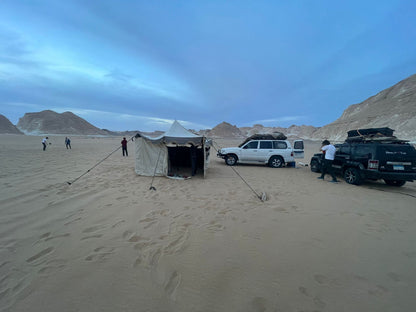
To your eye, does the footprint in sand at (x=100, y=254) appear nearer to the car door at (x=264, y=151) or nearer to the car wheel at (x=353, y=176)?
the car wheel at (x=353, y=176)

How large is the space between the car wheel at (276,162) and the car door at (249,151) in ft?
3.53

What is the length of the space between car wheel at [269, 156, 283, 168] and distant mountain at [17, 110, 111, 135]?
13816cm

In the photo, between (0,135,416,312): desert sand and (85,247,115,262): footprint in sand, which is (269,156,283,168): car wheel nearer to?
(0,135,416,312): desert sand

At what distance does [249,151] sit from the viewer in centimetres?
1098

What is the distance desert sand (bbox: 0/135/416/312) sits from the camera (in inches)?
75.9

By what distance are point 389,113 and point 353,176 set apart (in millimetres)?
51693

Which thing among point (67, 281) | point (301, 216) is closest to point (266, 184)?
point (301, 216)

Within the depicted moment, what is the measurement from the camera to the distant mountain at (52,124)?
10950 cm

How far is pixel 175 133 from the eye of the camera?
9055 mm

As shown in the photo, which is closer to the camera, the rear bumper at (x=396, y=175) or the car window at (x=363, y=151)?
the rear bumper at (x=396, y=175)

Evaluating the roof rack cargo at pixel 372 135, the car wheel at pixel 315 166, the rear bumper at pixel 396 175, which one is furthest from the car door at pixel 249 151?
the rear bumper at pixel 396 175

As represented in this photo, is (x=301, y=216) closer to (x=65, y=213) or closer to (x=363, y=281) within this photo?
(x=363, y=281)

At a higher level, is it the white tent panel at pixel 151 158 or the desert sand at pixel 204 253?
the white tent panel at pixel 151 158

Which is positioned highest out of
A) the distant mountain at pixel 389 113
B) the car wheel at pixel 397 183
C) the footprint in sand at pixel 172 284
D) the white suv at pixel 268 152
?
the distant mountain at pixel 389 113
